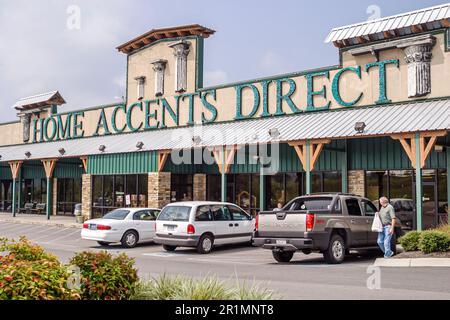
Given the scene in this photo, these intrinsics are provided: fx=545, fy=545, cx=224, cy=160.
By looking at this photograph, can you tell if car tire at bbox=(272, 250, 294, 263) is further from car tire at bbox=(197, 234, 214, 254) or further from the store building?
the store building

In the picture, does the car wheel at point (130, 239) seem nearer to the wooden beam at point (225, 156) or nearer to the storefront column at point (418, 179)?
the wooden beam at point (225, 156)

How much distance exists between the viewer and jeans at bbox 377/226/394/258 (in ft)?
50.2

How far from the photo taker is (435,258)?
14.2 m

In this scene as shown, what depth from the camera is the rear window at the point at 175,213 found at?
58.0 feet

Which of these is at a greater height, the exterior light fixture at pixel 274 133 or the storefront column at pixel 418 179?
the exterior light fixture at pixel 274 133

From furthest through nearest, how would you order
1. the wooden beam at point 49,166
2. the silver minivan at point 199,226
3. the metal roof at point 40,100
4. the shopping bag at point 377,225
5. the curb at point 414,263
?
1. the metal roof at point 40,100
2. the wooden beam at point 49,166
3. the silver minivan at point 199,226
4. the shopping bag at point 377,225
5. the curb at point 414,263

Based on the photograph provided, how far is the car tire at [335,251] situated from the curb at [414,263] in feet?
3.06

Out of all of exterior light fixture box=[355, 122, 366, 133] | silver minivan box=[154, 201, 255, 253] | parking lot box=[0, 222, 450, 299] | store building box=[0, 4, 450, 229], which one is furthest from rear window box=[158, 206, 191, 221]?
exterior light fixture box=[355, 122, 366, 133]

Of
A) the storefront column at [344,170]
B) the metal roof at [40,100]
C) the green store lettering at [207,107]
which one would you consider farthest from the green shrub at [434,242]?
the metal roof at [40,100]

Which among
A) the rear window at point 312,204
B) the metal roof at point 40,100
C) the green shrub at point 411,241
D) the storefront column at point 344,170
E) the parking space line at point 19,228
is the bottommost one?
the parking space line at point 19,228

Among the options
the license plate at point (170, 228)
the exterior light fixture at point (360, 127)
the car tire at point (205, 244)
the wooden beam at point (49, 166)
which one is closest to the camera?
the car tire at point (205, 244)

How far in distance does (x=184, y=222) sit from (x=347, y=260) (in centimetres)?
522
